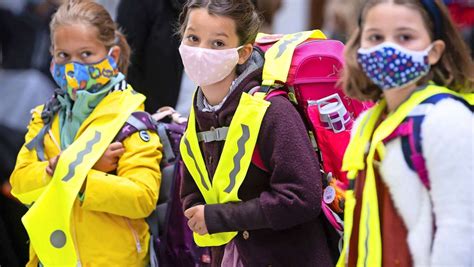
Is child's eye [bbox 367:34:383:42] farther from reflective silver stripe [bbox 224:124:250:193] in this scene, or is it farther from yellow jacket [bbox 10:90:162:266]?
yellow jacket [bbox 10:90:162:266]

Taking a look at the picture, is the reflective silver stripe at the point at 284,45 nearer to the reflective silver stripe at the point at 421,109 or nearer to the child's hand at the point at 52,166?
the reflective silver stripe at the point at 421,109

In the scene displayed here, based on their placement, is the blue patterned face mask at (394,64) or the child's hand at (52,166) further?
the child's hand at (52,166)

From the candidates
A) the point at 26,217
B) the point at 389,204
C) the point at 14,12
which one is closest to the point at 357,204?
the point at 389,204

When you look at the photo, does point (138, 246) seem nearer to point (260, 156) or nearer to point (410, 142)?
point (260, 156)

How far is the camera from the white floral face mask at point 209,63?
330cm

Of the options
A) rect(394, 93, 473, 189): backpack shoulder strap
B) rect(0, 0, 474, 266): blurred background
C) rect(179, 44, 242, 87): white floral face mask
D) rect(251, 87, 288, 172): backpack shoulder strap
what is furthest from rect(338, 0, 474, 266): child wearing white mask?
rect(179, 44, 242, 87): white floral face mask

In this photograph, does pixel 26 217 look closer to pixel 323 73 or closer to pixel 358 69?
pixel 323 73

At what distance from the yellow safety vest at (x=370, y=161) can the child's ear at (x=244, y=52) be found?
2.05 feet

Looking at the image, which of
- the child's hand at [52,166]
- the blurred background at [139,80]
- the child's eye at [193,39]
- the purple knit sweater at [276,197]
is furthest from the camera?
the blurred background at [139,80]

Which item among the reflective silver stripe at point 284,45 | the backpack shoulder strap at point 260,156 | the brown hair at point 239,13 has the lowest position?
the backpack shoulder strap at point 260,156

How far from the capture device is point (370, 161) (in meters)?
2.79

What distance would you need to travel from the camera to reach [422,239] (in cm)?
264

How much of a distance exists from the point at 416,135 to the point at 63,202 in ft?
5.28

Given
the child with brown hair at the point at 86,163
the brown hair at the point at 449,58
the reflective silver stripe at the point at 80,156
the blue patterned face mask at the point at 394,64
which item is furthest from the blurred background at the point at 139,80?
the reflective silver stripe at the point at 80,156
